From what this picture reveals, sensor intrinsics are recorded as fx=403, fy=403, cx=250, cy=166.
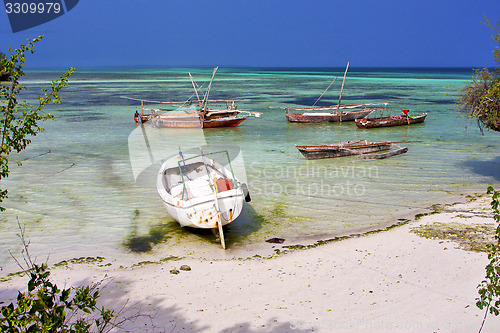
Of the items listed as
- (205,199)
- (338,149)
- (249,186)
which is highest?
(205,199)

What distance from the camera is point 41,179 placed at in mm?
16500

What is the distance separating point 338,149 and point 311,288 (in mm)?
12713

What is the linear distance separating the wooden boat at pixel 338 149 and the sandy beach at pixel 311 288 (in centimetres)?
926

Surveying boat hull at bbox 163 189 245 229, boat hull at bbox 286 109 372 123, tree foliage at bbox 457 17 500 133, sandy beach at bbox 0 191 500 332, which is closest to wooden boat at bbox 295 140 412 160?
tree foliage at bbox 457 17 500 133

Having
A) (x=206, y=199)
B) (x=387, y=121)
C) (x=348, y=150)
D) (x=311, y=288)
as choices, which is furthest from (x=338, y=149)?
(x=311, y=288)

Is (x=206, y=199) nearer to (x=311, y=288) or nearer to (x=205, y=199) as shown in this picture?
(x=205, y=199)

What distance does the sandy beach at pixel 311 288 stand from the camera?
6430 mm

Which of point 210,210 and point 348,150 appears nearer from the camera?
point 210,210

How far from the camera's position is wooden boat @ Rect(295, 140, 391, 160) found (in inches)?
760

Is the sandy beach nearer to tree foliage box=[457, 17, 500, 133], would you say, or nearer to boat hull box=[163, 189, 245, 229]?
boat hull box=[163, 189, 245, 229]

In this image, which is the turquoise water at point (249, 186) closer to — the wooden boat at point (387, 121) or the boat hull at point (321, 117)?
the wooden boat at point (387, 121)

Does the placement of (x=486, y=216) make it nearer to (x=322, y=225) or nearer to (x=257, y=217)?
(x=322, y=225)

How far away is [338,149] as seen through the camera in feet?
64.3

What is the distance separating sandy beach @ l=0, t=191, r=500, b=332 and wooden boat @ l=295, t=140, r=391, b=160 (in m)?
9.26
